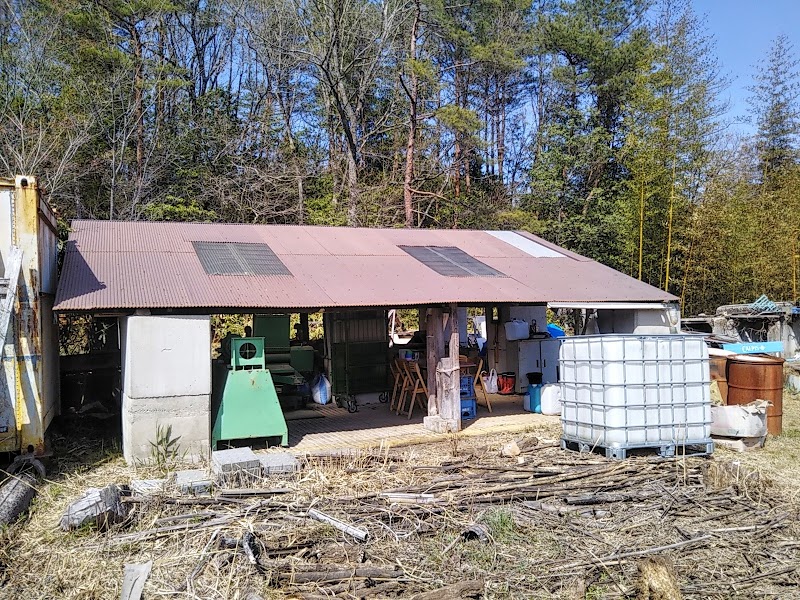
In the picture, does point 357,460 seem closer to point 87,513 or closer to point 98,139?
point 87,513

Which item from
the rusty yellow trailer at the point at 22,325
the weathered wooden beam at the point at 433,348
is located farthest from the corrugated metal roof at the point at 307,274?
the weathered wooden beam at the point at 433,348

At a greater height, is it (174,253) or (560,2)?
(560,2)

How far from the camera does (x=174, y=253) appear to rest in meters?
10.2

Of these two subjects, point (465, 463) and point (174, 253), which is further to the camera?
point (174, 253)

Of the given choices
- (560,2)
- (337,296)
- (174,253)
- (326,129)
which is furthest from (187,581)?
(560,2)

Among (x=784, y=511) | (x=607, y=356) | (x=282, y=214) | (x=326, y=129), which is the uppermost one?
(x=326, y=129)

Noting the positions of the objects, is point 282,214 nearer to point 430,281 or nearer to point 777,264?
point 430,281

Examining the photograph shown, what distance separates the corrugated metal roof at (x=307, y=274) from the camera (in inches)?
340

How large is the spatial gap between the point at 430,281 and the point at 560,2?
24.1m

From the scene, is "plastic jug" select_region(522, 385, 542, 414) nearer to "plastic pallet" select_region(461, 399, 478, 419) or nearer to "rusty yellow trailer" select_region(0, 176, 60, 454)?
"plastic pallet" select_region(461, 399, 478, 419)

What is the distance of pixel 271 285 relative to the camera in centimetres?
950

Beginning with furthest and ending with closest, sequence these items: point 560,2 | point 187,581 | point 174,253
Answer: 1. point 560,2
2. point 174,253
3. point 187,581

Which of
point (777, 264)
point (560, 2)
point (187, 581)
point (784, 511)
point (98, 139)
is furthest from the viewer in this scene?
point (560, 2)

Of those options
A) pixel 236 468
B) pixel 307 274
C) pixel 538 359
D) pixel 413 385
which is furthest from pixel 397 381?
pixel 236 468
